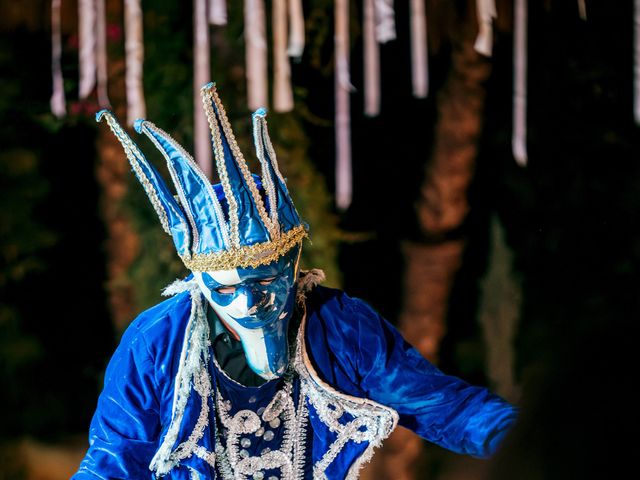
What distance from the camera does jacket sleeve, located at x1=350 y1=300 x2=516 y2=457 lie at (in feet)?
4.58

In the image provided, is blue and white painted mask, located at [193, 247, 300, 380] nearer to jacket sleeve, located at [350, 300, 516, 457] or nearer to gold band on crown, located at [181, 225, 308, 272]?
gold band on crown, located at [181, 225, 308, 272]

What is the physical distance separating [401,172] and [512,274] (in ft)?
1.35

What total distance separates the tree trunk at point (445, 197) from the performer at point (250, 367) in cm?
88

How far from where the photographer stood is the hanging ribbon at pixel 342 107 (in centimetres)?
198

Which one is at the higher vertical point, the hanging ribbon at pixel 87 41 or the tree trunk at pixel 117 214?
the hanging ribbon at pixel 87 41

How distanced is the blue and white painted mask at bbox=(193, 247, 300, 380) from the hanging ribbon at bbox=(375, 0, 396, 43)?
32.2 inches

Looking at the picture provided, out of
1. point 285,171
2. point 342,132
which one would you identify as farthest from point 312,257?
point 342,132

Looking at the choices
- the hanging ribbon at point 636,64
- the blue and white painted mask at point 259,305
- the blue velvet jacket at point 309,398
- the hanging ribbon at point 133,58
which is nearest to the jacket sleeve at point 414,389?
the blue velvet jacket at point 309,398

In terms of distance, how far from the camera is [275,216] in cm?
132

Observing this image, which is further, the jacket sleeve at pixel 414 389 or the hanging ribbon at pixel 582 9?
the hanging ribbon at pixel 582 9

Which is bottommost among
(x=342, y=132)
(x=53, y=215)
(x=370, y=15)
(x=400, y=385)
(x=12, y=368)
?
(x=12, y=368)

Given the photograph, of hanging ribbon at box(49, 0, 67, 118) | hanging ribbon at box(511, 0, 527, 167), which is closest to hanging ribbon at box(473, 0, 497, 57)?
hanging ribbon at box(511, 0, 527, 167)

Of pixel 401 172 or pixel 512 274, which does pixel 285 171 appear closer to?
pixel 401 172

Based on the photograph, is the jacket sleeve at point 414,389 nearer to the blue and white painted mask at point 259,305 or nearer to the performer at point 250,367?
the performer at point 250,367
